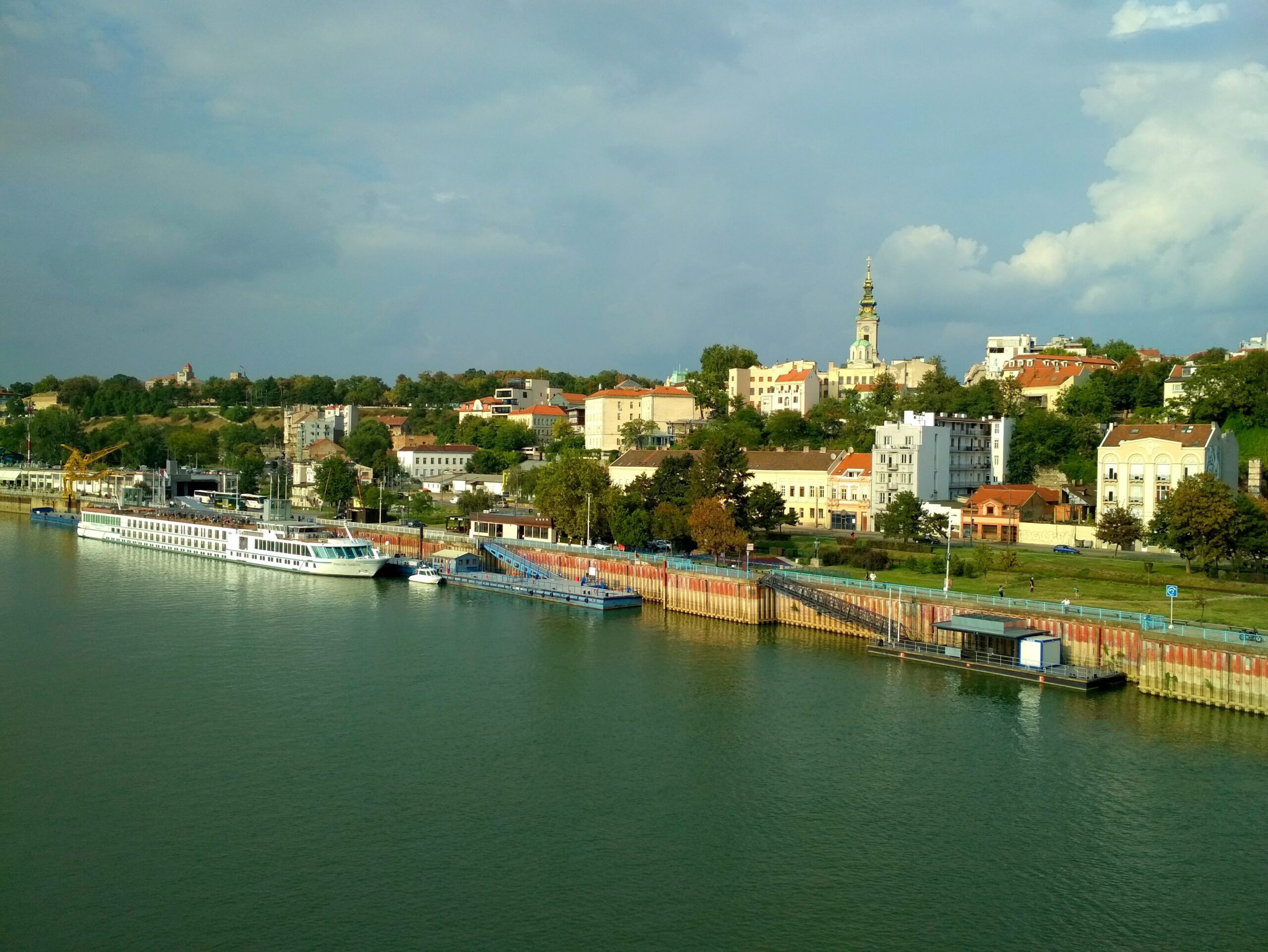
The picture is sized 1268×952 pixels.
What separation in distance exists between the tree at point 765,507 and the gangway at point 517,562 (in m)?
10.2

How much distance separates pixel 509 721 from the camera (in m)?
29.2

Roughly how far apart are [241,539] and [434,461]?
4441 cm

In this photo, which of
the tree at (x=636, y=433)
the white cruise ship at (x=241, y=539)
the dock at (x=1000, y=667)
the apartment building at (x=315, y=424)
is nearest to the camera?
the dock at (x=1000, y=667)

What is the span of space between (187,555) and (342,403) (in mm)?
96094

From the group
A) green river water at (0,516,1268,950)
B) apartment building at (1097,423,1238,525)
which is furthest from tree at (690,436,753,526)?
apartment building at (1097,423,1238,525)

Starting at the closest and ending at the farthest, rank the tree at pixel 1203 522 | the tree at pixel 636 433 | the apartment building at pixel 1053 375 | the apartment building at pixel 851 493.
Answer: the tree at pixel 1203 522 < the apartment building at pixel 851 493 < the apartment building at pixel 1053 375 < the tree at pixel 636 433

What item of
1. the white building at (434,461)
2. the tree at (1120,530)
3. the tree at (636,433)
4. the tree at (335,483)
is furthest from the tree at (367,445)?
the tree at (1120,530)

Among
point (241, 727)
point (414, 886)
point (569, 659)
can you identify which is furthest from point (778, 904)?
point (569, 659)

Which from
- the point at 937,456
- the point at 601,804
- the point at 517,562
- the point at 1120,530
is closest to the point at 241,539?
the point at 517,562

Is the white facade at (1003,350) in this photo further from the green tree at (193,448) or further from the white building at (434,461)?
the green tree at (193,448)

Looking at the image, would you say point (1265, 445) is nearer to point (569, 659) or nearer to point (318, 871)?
point (569, 659)

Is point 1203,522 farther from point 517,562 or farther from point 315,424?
point 315,424

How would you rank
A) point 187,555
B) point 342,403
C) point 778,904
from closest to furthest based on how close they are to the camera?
1. point 778,904
2. point 187,555
3. point 342,403

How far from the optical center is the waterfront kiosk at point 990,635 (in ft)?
113
